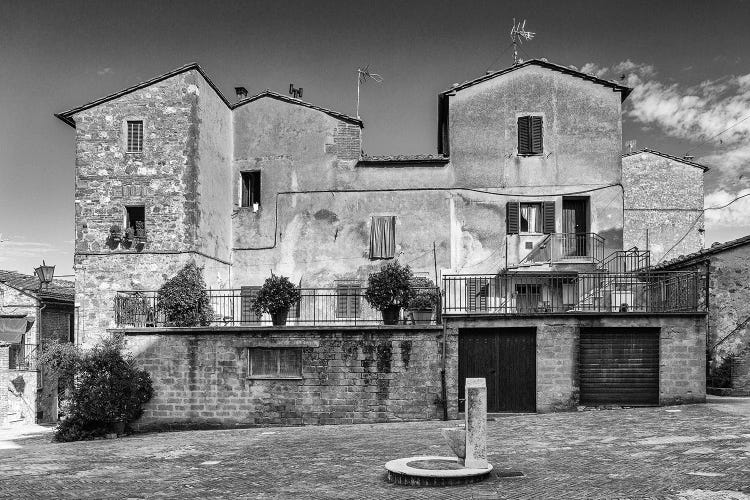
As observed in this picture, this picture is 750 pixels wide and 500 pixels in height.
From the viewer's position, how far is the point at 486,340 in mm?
18000

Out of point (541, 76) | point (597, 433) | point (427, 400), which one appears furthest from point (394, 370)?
point (541, 76)

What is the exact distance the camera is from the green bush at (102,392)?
1766 centimetres

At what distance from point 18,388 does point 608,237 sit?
78.3ft

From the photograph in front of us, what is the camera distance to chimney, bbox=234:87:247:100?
26.1 m

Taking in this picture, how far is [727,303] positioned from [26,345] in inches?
1061

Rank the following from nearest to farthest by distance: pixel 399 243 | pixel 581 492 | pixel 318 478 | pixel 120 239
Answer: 1. pixel 581 492
2. pixel 318 478
3. pixel 120 239
4. pixel 399 243

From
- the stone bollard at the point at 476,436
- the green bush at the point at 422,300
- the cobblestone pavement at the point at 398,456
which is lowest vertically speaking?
the cobblestone pavement at the point at 398,456

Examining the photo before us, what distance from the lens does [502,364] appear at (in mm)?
17938

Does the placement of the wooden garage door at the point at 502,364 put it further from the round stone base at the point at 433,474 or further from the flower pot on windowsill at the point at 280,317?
the round stone base at the point at 433,474

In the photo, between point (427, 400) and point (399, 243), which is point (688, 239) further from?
point (427, 400)

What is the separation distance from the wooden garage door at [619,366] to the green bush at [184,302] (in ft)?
34.4

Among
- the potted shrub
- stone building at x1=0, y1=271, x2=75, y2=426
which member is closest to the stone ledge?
the potted shrub

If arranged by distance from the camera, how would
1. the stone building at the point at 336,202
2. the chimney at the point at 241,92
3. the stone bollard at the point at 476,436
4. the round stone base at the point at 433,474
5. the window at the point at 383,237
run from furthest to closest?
the chimney at the point at 241,92
the window at the point at 383,237
the stone building at the point at 336,202
the stone bollard at the point at 476,436
the round stone base at the point at 433,474

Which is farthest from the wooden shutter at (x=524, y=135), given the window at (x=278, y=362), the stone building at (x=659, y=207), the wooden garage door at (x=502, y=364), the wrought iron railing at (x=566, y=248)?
the window at (x=278, y=362)
